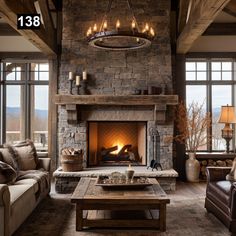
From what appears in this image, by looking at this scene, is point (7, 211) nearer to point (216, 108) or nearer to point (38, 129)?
point (38, 129)

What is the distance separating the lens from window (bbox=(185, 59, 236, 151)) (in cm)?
820

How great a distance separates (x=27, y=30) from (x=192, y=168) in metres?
4.20

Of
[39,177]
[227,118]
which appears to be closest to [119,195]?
[39,177]

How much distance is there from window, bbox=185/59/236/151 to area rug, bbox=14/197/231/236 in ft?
9.18

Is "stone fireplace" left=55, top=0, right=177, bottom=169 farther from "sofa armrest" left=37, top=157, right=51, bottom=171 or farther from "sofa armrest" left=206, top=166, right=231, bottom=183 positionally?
"sofa armrest" left=206, top=166, right=231, bottom=183

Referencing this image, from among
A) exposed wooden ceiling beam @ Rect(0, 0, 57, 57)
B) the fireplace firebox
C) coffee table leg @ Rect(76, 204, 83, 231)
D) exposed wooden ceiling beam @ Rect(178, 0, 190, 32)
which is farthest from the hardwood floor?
exposed wooden ceiling beam @ Rect(0, 0, 57, 57)

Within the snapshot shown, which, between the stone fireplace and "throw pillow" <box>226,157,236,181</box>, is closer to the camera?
"throw pillow" <box>226,157,236,181</box>

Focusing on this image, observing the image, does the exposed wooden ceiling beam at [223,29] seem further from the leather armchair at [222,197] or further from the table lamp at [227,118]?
the leather armchair at [222,197]

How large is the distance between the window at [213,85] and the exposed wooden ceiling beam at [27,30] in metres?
3.05

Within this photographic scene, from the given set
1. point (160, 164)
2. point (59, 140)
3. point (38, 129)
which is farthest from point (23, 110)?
point (160, 164)

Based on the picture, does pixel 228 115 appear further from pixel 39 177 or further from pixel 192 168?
pixel 39 177

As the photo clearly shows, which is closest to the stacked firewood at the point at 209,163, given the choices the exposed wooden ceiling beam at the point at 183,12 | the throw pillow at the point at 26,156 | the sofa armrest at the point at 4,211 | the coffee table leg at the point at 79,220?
the exposed wooden ceiling beam at the point at 183,12

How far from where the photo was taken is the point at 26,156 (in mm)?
6004

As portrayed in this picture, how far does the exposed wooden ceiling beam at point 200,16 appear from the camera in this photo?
4.29 meters
